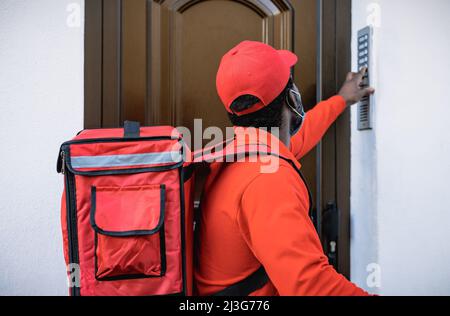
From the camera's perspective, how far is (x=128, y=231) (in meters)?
0.78

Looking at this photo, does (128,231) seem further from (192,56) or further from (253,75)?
(192,56)

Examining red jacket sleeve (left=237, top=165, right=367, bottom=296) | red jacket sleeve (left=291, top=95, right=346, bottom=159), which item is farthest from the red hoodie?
red jacket sleeve (left=291, top=95, right=346, bottom=159)

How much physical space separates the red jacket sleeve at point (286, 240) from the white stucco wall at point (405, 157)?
2.24 feet

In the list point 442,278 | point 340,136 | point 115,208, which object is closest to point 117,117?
point 115,208

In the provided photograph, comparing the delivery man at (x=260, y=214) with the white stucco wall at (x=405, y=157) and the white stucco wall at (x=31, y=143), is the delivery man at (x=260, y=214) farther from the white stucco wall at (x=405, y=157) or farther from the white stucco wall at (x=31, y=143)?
the white stucco wall at (x=31, y=143)

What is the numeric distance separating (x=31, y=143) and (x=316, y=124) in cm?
98

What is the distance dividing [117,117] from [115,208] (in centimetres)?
57

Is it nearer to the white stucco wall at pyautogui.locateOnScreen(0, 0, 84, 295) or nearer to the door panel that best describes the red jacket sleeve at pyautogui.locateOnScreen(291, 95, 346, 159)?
the door panel

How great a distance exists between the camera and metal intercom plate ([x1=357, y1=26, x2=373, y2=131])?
4.43 ft

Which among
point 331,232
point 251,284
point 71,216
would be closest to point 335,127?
point 331,232

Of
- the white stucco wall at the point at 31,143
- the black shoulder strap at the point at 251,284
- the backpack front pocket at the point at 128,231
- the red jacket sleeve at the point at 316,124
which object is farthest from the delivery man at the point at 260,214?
the white stucco wall at the point at 31,143

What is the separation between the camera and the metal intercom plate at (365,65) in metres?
1.35

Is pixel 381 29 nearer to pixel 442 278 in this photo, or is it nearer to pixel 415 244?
pixel 415 244

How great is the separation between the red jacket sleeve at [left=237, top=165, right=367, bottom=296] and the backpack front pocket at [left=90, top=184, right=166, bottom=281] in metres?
0.20
